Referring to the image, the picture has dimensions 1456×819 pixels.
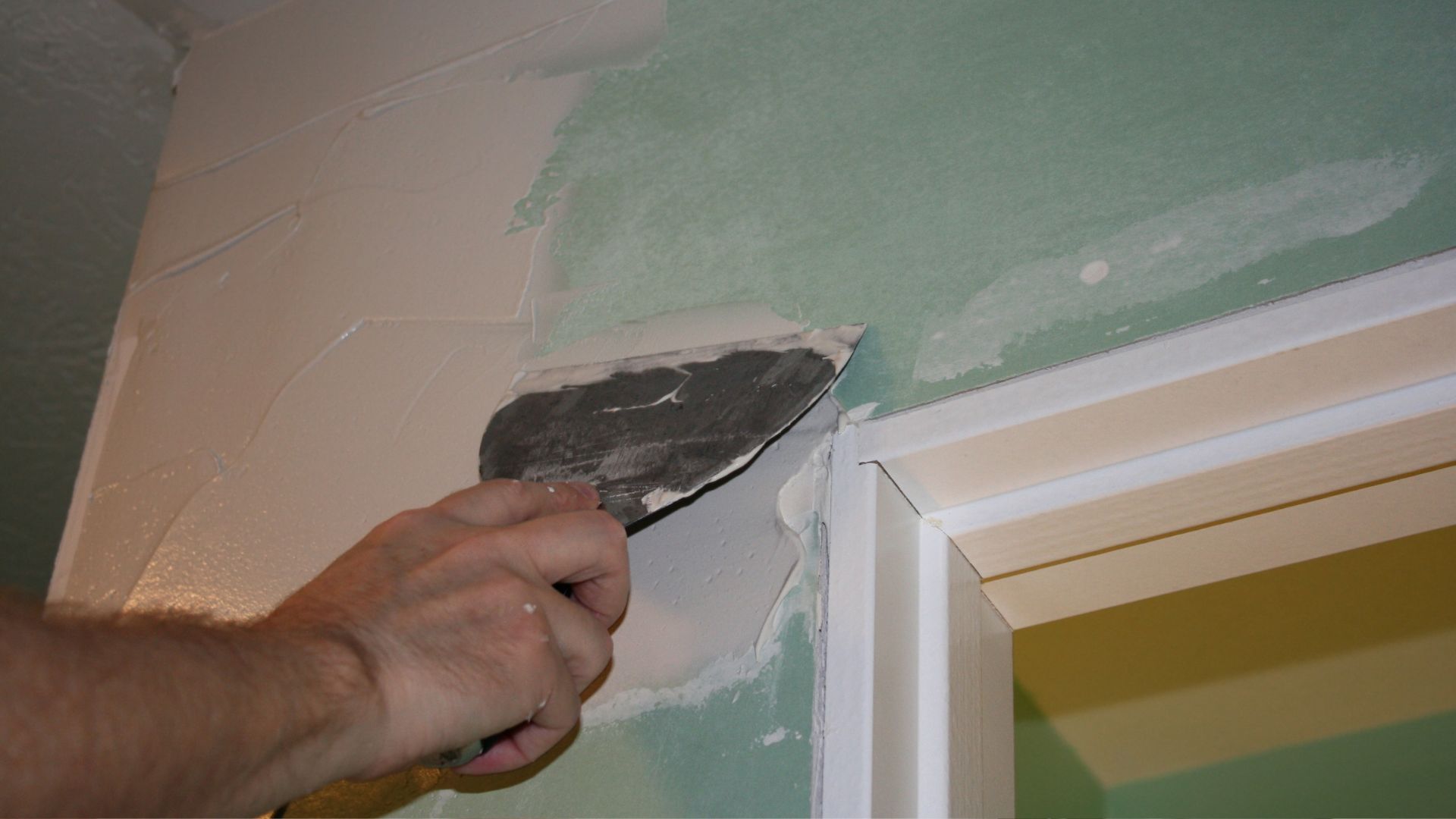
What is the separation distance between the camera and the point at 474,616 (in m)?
0.75

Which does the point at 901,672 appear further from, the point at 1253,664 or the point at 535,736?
the point at 1253,664

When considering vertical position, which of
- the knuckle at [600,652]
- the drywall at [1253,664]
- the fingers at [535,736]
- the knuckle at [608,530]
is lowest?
the fingers at [535,736]

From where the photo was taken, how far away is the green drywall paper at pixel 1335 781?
6.38 feet

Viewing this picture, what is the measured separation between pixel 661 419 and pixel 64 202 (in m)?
1.47

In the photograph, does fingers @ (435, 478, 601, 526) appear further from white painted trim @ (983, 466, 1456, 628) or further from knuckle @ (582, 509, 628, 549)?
white painted trim @ (983, 466, 1456, 628)

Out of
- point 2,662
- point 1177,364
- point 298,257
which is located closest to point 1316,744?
point 1177,364

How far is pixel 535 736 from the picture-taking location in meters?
0.81

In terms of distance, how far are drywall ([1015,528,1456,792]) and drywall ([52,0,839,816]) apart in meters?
1.29

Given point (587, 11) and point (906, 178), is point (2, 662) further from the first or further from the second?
point (587, 11)

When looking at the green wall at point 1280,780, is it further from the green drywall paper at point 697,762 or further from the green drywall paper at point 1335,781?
the green drywall paper at point 697,762

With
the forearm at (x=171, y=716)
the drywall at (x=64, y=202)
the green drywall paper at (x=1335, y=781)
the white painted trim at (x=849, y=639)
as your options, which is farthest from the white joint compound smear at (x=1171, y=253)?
the green drywall paper at (x=1335, y=781)

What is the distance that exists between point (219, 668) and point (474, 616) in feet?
0.56

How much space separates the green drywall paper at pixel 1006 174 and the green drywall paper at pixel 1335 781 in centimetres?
157

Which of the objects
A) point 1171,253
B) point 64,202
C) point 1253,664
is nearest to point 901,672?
point 1171,253
